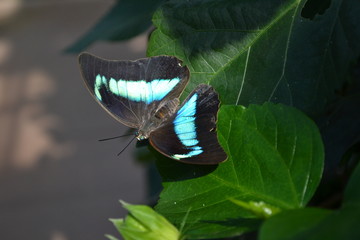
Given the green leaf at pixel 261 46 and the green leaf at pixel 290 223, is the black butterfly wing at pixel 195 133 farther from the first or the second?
the green leaf at pixel 290 223

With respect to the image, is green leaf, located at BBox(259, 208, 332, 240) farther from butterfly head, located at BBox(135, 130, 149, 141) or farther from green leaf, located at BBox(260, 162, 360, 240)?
butterfly head, located at BBox(135, 130, 149, 141)

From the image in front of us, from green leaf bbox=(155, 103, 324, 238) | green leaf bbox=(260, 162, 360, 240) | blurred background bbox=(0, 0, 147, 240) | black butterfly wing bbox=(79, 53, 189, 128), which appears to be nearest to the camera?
green leaf bbox=(260, 162, 360, 240)

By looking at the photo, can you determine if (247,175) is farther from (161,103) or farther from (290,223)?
(161,103)

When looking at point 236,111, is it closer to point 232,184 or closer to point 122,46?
point 232,184

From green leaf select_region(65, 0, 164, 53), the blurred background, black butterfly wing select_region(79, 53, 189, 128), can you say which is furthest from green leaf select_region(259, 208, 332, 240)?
the blurred background

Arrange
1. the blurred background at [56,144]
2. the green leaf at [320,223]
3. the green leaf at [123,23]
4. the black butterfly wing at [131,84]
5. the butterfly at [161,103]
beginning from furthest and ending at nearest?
the blurred background at [56,144] < the green leaf at [123,23] < the black butterfly wing at [131,84] < the butterfly at [161,103] < the green leaf at [320,223]

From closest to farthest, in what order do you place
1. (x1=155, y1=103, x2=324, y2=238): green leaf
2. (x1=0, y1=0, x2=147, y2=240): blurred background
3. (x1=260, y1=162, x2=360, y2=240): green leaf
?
1. (x1=260, y1=162, x2=360, y2=240): green leaf
2. (x1=155, y1=103, x2=324, y2=238): green leaf
3. (x1=0, y1=0, x2=147, y2=240): blurred background

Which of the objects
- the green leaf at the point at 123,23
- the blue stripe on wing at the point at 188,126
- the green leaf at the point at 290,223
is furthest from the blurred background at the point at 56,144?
the green leaf at the point at 290,223

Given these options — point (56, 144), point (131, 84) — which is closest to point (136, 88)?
point (131, 84)
